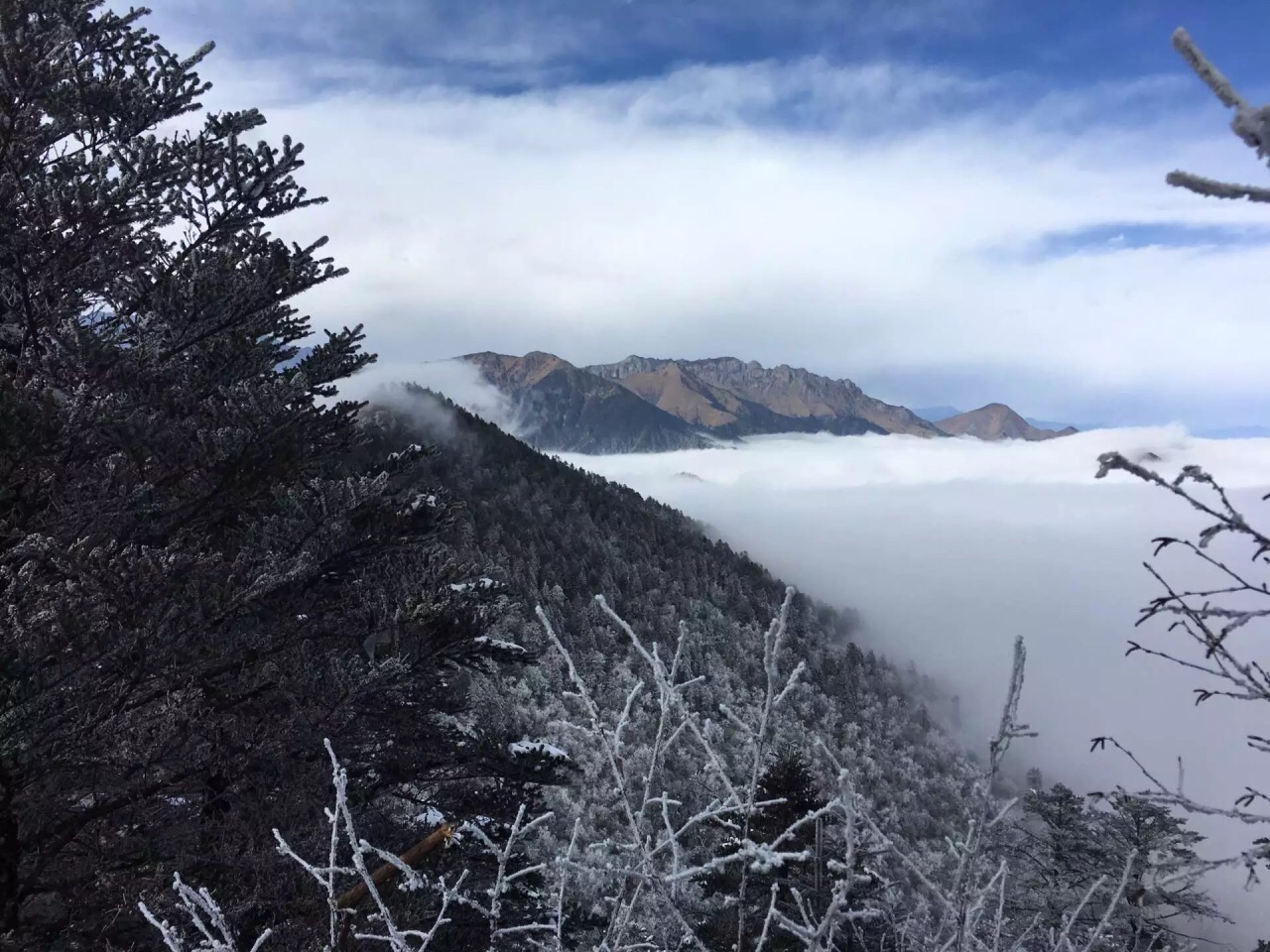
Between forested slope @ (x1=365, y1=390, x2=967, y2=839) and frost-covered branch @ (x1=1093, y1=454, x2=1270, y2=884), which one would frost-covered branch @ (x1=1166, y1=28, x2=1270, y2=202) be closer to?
frost-covered branch @ (x1=1093, y1=454, x2=1270, y2=884)

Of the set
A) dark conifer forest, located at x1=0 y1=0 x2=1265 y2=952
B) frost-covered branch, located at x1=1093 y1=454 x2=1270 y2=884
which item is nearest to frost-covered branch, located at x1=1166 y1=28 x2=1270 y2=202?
frost-covered branch, located at x1=1093 y1=454 x2=1270 y2=884

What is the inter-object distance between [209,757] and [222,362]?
11.1 ft

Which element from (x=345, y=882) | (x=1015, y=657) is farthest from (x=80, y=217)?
(x=1015, y=657)

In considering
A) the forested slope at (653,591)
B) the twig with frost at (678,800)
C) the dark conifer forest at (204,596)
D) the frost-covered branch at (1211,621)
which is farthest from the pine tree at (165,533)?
the forested slope at (653,591)

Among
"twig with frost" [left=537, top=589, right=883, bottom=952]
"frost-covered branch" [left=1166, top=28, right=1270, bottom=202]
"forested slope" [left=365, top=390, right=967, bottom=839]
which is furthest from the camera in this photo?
"forested slope" [left=365, top=390, right=967, bottom=839]

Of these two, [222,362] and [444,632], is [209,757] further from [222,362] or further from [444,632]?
[222,362]

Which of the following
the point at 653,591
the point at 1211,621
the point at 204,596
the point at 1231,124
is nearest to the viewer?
the point at 1231,124

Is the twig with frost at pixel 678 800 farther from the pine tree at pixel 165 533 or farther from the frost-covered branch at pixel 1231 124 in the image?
the pine tree at pixel 165 533

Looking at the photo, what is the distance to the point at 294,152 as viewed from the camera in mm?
6773

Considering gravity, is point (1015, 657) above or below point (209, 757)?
above

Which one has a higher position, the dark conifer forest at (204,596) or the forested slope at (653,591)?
the dark conifer forest at (204,596)

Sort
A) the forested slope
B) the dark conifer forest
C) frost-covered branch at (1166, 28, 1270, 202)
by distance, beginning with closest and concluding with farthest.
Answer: frost-covered branch at (1166, 28, 1270, 202), the dark conifer forest, the forested slope

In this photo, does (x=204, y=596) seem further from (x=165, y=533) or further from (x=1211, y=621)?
(x=1211, y=621)

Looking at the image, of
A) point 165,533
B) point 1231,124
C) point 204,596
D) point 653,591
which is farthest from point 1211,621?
point 653,591
